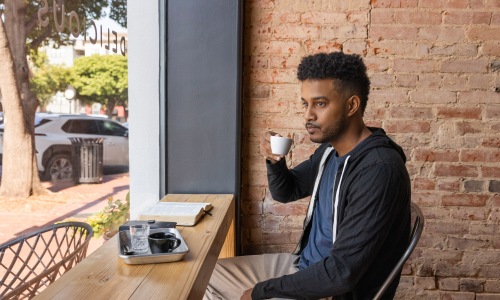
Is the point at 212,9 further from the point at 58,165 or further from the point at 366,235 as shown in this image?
the point at 366,235

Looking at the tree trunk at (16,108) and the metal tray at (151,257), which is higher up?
the tree trunk at (16,108)

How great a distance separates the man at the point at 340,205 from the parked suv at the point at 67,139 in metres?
0.78

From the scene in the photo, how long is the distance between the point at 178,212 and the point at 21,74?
0.76m

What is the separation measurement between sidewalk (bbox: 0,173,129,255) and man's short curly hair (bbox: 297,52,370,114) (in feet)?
3.10

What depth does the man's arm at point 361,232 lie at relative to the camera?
4.61 ft

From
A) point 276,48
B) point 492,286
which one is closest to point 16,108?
point 276,48

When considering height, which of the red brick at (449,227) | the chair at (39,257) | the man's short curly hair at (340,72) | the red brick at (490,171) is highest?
the man's short curly hair at (340,72)

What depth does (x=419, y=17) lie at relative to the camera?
241cm

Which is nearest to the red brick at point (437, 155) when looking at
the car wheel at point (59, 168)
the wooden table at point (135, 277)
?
the wooden table at point (135, 277)

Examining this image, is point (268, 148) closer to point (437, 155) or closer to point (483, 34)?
point (437, 155)

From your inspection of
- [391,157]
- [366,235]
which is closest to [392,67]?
[391,157]

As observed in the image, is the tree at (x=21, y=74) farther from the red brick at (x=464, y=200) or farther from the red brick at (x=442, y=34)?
the red brick at (x=464, y=200)

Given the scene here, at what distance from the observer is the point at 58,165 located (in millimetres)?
1983

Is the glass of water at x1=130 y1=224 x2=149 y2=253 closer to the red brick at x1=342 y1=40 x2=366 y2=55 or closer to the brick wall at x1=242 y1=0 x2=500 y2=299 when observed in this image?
the brick wall at x1=242 y1=0 x2=500 y2=299
